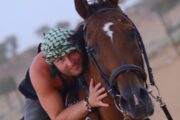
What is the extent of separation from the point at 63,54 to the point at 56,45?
0.09 metres

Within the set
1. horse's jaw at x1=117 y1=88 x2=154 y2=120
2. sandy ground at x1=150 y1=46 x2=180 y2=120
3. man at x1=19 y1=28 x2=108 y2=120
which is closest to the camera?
horse's jaw at x1=117 y1=88 x2=154 y2=120

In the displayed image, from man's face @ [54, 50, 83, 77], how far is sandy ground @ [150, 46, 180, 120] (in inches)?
366

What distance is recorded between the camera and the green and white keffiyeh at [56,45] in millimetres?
3777

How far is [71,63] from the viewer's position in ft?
12.3

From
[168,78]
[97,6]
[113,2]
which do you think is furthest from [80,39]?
[168,78]

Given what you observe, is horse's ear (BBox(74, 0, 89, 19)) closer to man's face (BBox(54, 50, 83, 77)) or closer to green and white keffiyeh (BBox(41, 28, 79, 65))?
green and white keffiyeh (BBox(41, 28, 79, 65))

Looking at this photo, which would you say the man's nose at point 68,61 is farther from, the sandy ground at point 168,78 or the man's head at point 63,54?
the sandy ground at point 168,78

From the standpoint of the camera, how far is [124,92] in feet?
10.3

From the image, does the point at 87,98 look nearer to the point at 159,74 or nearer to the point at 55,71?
the point at 55,71

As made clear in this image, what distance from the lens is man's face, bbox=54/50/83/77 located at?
3.77m


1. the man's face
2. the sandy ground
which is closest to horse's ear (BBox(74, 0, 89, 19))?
the man's face

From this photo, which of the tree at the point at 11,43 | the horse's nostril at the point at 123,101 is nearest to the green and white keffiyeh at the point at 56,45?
the horse's nostril at the point at 123,101

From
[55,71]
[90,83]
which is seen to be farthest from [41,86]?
[90,83]

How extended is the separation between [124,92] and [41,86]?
3.02ft
